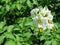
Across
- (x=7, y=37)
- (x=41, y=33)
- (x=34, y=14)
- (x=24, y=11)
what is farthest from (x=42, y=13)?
(x=24, y=11)

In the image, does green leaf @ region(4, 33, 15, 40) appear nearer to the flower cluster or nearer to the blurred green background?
the blurred green background

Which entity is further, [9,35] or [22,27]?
[22,27]

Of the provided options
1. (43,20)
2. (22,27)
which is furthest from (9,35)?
(43,20)

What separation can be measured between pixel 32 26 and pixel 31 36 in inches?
8.2

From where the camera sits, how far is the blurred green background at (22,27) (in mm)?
2477

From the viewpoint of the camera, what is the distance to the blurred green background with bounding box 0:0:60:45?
2477 millimetres

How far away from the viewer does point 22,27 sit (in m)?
2.64

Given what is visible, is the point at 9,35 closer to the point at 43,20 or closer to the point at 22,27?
the point at 22,27

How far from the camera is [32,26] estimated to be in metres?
2.57

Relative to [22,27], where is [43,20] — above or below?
above

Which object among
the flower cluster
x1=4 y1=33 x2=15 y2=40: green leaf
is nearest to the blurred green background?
x1=4 y1=33 x2=15 y2=40: green leaf

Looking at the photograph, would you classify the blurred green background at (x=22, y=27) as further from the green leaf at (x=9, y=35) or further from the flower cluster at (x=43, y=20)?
the flower cluster at (x=43, y=20)

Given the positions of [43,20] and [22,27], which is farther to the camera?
[22,27]

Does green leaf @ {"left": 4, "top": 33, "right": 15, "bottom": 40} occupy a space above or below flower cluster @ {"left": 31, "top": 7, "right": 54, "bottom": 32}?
below
